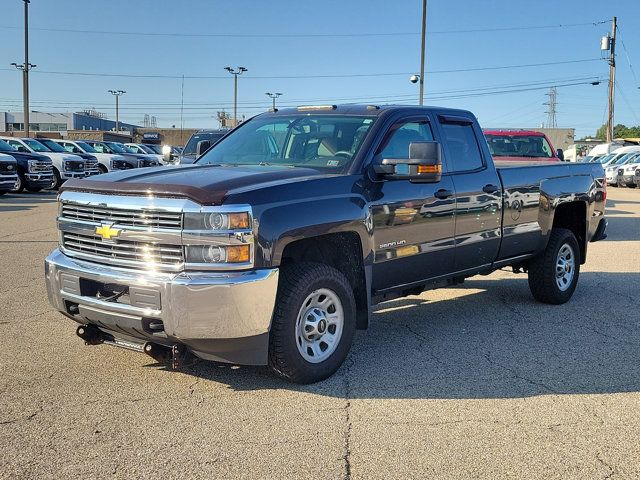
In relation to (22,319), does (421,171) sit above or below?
above

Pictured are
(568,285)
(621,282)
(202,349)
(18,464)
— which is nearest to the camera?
(18,464)

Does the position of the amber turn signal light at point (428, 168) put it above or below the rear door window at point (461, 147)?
below

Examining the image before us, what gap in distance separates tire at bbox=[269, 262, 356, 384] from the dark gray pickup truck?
0.01 meters

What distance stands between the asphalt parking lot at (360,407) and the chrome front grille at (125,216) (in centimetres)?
114

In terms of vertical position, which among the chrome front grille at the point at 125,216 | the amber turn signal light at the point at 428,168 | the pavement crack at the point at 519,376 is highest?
the amber turn signal light at the point at 428,168

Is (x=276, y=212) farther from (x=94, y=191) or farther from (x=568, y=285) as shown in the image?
(x=568, y=285)

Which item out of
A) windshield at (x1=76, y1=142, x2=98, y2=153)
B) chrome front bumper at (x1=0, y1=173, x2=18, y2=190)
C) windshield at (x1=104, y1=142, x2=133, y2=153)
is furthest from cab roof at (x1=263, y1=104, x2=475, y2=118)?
windshield at (x1=104, y1=142, x2=133, y2=153)

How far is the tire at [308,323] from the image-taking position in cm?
449

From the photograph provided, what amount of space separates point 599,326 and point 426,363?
2266 millimetres

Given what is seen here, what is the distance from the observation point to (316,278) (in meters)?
4.63

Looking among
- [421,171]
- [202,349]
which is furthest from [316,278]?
[421,171]

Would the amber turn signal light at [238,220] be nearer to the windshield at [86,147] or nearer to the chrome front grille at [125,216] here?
the chrome front grille at [125,216]

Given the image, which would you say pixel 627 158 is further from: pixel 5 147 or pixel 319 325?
pixel 319 325

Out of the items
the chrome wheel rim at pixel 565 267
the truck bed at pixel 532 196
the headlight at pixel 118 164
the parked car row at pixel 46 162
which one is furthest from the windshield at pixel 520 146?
the headlight at pixel 118 164
